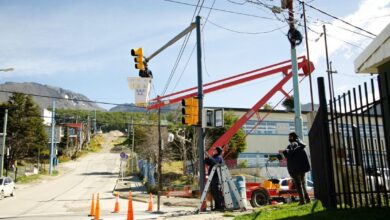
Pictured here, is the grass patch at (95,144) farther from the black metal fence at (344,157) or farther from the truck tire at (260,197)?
the black metal fence at (344,157)

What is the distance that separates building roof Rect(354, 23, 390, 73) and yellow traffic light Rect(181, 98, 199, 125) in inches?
292

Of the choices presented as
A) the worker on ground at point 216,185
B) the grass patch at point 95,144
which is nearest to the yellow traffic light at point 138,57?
the worker on ground at point 216,185

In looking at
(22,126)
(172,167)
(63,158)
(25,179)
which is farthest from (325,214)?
(63,158)

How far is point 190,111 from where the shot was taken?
1480 centimetres

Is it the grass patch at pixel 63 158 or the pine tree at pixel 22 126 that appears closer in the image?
the pine tree at pixel 22 126

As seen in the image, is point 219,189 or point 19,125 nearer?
point 219,189

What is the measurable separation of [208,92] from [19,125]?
38946 millimetres

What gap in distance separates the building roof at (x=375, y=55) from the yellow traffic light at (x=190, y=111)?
24.3 feet

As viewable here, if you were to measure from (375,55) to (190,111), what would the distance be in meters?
8.37

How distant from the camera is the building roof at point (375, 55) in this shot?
21.7 ft

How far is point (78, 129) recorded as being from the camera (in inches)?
4156

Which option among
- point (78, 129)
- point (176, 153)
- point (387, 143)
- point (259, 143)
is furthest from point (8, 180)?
point (78, 129)

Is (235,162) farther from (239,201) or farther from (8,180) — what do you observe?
(239,201)

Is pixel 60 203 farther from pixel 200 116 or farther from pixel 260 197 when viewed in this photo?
pixel 200 116
